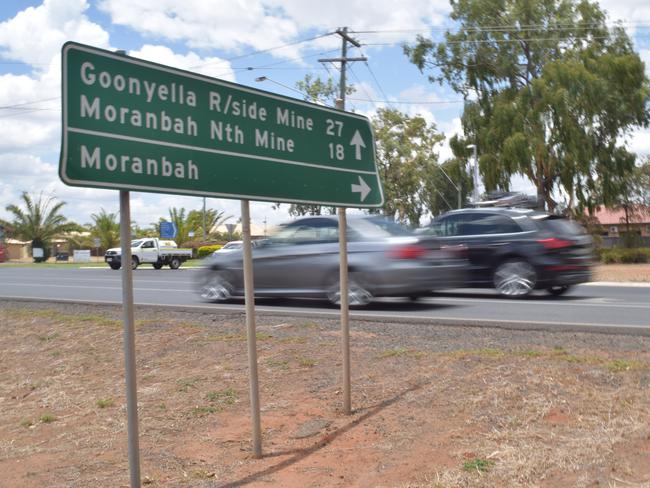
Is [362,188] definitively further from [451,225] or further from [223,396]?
[451,225]

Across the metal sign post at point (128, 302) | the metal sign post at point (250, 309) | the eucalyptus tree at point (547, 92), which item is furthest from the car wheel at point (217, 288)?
the eucalyptus tree at point (547, 92)

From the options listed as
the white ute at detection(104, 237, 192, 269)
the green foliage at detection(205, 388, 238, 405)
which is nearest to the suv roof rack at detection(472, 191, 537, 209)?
the green foliage at detection(205, 388, 238, 405)

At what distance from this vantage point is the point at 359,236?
1282 centimetres

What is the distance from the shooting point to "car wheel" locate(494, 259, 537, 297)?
14648 mm

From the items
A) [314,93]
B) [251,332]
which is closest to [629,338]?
[251,332]

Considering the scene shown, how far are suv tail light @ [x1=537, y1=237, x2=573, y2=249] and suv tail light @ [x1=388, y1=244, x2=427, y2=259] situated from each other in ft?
10.6

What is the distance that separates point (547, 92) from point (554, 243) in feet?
70.3

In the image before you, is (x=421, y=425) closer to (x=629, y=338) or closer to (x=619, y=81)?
(x=629, y=338)

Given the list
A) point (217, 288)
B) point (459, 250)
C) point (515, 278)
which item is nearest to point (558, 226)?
point (515, 278)

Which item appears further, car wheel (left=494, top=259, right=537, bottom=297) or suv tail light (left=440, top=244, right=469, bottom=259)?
suv tail light (left=440, top=244, right=469, bottom=259)

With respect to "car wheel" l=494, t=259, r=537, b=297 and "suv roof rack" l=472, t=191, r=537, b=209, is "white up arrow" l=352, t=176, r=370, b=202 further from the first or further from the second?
"suv roof rack" l=472, t=191, r=537, b=209

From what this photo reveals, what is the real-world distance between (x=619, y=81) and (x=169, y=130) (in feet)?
114

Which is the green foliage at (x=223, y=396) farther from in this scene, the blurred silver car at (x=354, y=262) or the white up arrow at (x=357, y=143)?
the blurred silver car at (x=354, y=262)

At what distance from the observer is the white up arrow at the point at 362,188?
20.0 feet
